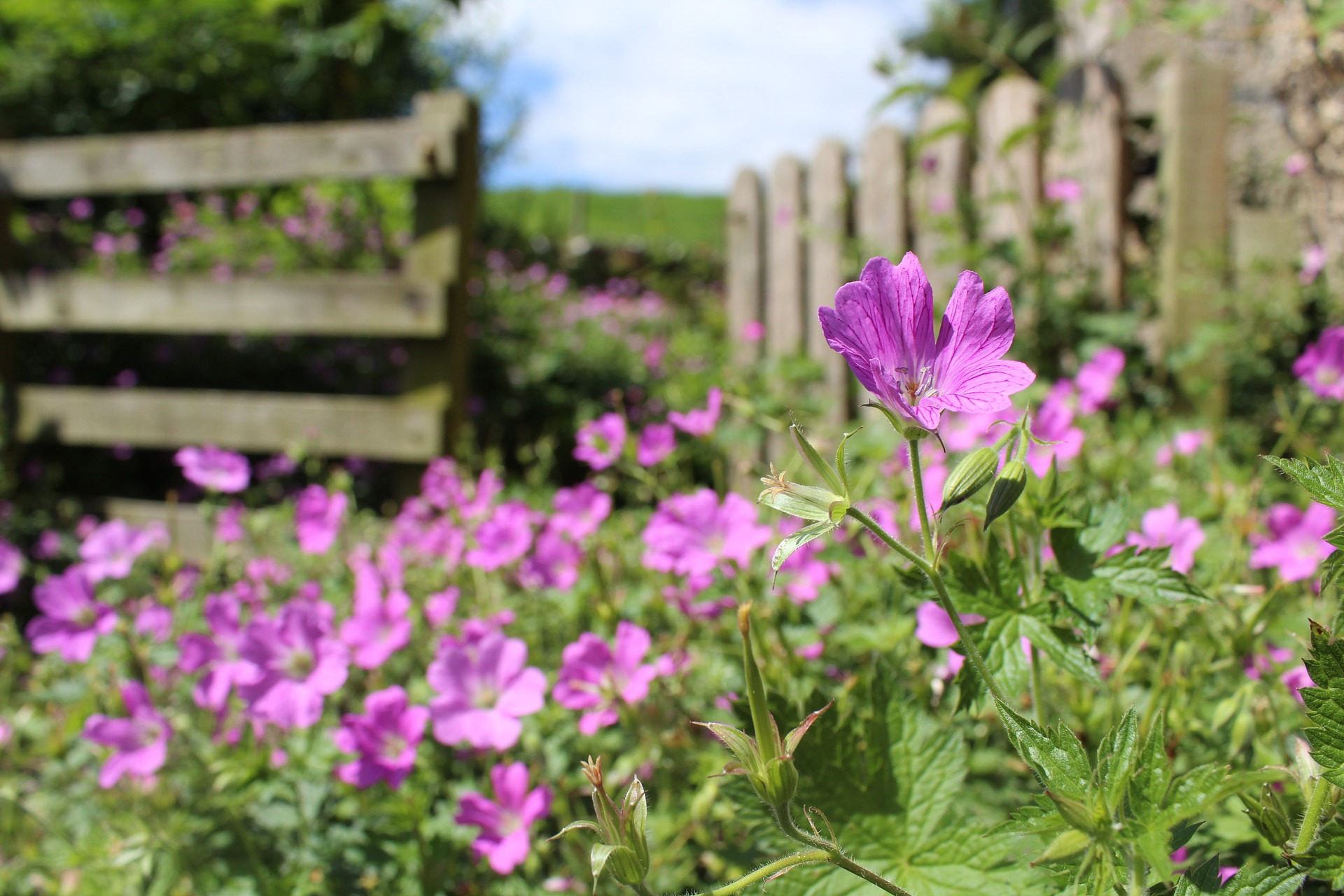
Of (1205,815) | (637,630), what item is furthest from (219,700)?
(1205,815)

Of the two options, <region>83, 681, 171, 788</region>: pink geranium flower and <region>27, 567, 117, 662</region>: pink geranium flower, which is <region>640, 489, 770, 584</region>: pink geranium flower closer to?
<region>83, 681, 171, 788</region>: pink geranium flower

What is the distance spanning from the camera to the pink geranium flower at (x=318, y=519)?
1558 millimetres

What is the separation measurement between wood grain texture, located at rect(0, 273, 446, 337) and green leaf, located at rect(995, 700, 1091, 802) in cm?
268

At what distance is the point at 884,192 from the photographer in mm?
3496

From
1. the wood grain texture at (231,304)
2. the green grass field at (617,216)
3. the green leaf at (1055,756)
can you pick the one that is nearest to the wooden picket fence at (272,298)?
the wood grain texture at (231,304)

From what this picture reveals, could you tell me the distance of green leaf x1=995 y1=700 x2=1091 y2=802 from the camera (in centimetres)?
51

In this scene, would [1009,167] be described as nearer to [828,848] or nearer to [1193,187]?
[1193,187]

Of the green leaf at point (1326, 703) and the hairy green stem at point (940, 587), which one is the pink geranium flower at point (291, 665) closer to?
the hairy green stem at point (940, 587)

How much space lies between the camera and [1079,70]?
3.19m

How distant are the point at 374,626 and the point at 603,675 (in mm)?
347

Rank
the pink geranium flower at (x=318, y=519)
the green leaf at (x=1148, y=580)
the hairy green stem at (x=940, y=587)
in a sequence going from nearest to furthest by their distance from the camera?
the hairy green stem at (x=940, y=587), the green leaf at (x=1148, y=580), the pink geranium flower at (x=318, y=519)

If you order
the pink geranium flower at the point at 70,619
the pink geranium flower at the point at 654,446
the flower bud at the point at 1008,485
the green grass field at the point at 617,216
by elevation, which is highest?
the flower bud at the point at 1008,485

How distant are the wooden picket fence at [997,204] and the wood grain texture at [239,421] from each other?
1.32 meters

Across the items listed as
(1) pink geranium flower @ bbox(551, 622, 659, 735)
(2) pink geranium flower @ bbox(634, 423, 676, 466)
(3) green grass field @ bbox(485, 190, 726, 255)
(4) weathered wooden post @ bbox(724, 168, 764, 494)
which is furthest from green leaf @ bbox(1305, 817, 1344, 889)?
(3) green grass field @ bbox(485, 190, 726, 255)
